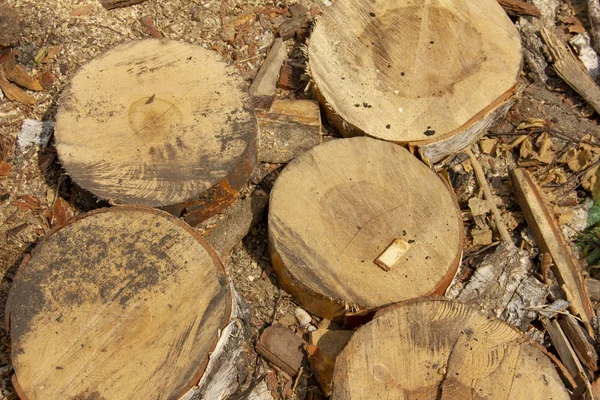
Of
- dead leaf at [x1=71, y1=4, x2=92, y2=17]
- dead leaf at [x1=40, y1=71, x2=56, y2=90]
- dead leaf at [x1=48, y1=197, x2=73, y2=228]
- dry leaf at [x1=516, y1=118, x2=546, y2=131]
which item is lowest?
dead leaf at [x1=48, y1=197, x2=73, y2=228]

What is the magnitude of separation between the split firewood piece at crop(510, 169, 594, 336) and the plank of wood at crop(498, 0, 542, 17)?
1288 millimetres

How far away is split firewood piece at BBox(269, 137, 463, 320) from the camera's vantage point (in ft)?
8.83

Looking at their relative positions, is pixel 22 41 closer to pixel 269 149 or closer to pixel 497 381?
pixel 269 149

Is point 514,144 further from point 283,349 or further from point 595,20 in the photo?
point 283,349

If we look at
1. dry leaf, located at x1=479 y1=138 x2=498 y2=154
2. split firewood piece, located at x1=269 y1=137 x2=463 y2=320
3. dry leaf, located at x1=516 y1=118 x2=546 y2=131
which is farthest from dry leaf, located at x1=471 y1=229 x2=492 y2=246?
dry leaf, located at x1=516 y1=118 x2=546 y2=131

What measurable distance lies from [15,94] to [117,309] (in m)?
1.92

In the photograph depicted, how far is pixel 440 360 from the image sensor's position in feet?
7.77

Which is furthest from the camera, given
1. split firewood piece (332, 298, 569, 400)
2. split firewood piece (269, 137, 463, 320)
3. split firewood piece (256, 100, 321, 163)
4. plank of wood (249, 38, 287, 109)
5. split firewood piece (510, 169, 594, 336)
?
plank of wood (249, 38, 287, 109)

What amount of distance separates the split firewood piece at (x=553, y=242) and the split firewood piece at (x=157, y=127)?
1.59 meters

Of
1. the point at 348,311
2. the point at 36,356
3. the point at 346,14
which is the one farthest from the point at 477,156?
the point at 36,356

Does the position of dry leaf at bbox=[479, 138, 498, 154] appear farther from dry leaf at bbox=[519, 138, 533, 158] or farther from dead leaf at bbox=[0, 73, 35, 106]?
dead leaf at bbox=[0, 73, 35, 106]

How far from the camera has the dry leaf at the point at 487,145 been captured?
11.6ft

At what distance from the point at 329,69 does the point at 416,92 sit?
0.52 metres

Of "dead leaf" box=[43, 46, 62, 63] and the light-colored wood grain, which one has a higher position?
"dead leaf" box=[43, 46, 62, 63]
